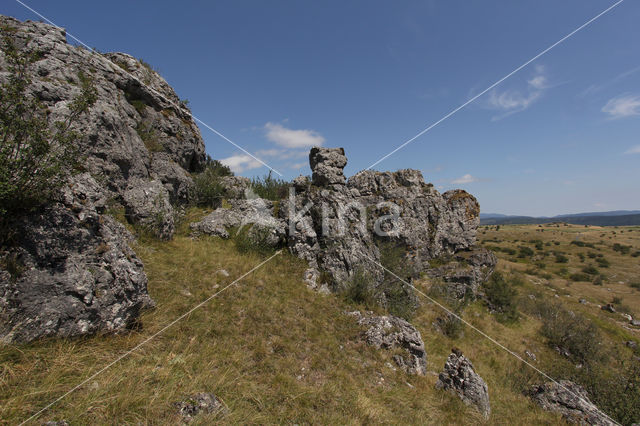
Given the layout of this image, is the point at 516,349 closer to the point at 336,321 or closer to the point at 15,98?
the point at 336,321

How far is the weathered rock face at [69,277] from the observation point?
12.6 feet

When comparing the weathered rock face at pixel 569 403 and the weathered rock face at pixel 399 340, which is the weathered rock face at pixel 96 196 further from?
the weathered rock face at pixel 569 403

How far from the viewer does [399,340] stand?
7684mm

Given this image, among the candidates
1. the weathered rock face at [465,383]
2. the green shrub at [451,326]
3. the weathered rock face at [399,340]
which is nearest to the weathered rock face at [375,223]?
the weathered rock face at [399,340]

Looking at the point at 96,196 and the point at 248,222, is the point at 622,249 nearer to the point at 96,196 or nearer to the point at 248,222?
the point at 248,222

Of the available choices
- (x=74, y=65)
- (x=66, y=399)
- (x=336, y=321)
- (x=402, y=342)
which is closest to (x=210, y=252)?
(x=336, y=321)

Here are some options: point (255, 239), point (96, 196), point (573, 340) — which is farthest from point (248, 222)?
point (573, 340)

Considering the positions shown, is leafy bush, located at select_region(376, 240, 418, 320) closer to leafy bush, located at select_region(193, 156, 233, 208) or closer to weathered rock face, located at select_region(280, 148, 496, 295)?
weathered rock face, located at select_region(280, 148, 496, 295)

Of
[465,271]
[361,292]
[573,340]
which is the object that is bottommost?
[573,340]

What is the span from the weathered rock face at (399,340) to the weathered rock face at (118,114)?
8376 millimetres

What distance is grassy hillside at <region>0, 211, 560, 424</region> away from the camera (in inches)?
139

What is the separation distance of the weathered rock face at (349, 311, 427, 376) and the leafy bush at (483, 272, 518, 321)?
11.8 meters

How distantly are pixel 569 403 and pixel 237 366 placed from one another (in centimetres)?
1061

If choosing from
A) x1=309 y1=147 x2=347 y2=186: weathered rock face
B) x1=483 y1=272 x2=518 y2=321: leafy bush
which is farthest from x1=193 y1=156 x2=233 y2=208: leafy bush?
x1=483 y1=272 x2=518 y2=321: leafy bush
